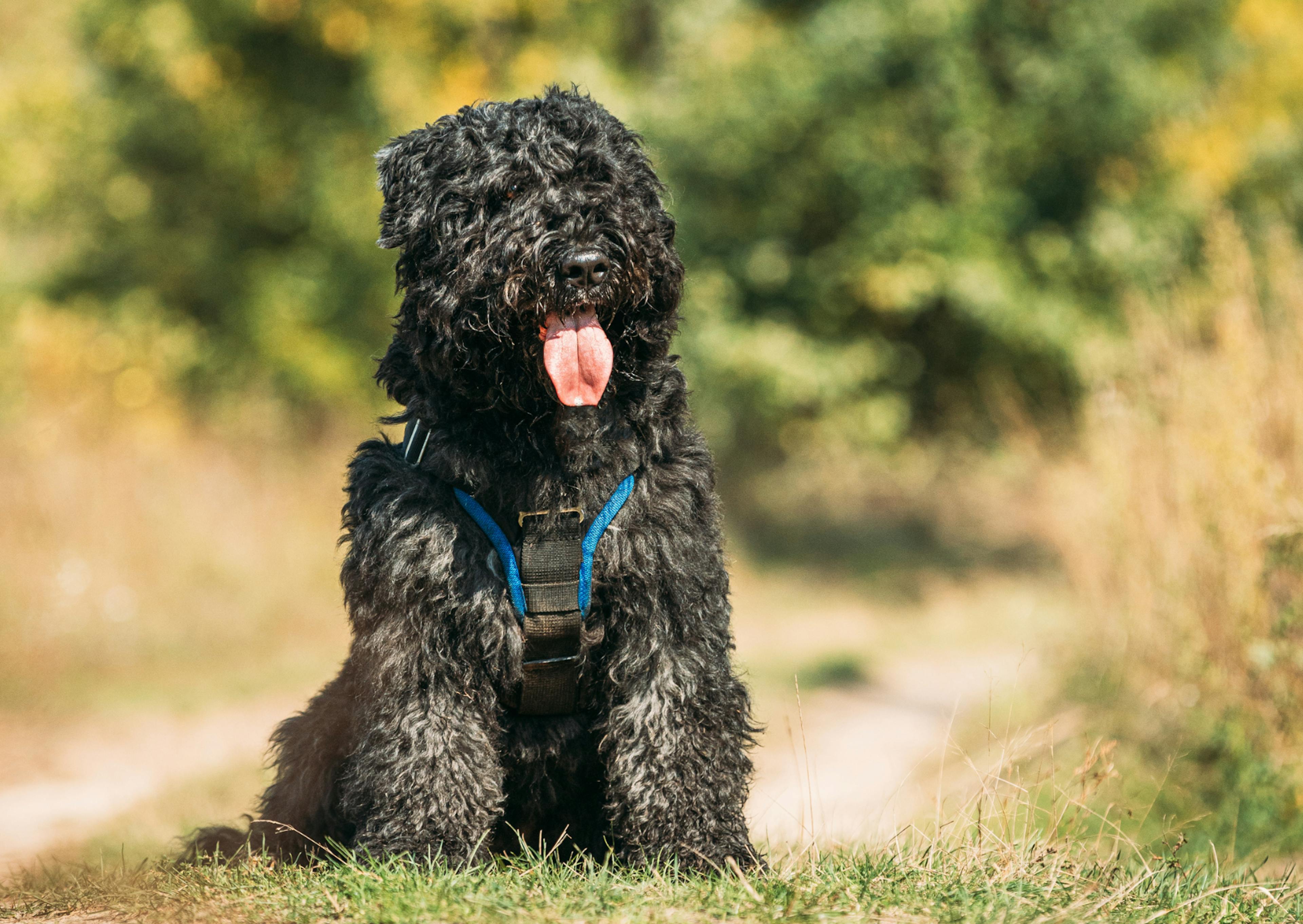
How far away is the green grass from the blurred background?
719mm

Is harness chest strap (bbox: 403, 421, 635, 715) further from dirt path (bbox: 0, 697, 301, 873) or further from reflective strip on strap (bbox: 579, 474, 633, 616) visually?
dirt path (bbox: 0, 697, 301, 873)

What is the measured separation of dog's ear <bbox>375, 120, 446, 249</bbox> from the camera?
3.14 m

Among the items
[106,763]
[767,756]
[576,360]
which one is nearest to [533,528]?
[576,360]

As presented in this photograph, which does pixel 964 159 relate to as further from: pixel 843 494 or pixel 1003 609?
pixel 843 494

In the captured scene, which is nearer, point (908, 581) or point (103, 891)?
point (103, 891)

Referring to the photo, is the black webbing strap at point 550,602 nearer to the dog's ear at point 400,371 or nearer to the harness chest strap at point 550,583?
the harness chest strap at point 550,583

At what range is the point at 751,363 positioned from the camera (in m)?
11.8

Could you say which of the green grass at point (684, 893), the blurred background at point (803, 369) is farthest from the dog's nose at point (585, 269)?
the blurred background at point (803, 369)

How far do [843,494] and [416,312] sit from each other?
14.1m

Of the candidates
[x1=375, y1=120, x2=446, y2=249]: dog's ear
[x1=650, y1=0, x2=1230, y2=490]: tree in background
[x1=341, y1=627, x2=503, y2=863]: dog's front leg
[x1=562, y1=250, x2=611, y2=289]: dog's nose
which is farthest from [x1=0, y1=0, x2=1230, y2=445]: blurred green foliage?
[x1=341, y1=627, x2=503, y2=863]: dog's front leg

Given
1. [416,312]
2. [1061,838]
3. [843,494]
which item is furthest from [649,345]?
[843,494]

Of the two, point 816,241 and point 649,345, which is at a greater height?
point 816,241

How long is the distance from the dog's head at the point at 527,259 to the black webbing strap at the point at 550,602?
0.32 meters

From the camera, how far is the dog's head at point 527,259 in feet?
9.86
